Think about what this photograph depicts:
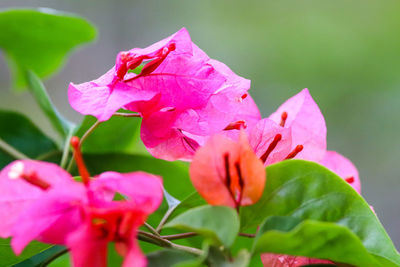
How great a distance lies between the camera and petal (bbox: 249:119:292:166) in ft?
1.16

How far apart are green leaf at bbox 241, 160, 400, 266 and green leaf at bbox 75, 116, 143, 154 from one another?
0.74ft

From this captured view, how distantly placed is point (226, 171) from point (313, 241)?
0.18 ft

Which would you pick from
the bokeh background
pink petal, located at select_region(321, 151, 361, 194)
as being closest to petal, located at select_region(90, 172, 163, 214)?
pink petal, located at select_region(321, 151, 361, 194)

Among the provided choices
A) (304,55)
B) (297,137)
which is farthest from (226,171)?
(304,55)

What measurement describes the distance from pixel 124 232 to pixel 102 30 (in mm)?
2320

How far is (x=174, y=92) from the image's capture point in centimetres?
35

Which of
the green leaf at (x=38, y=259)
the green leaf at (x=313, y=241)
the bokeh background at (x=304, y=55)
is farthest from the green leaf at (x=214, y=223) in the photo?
the bokeh background at (x=304, y=55)

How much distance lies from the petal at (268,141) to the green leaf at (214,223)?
0.31ft

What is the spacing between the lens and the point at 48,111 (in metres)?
0.55

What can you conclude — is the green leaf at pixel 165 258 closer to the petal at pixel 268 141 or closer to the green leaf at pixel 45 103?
the petal at pixel 268 141

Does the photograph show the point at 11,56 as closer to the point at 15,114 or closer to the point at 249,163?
the point at 15,114

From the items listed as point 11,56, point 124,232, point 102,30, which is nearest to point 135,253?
point 124,232

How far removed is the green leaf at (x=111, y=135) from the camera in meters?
0.52

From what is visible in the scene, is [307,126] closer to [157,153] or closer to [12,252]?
[157,153]
